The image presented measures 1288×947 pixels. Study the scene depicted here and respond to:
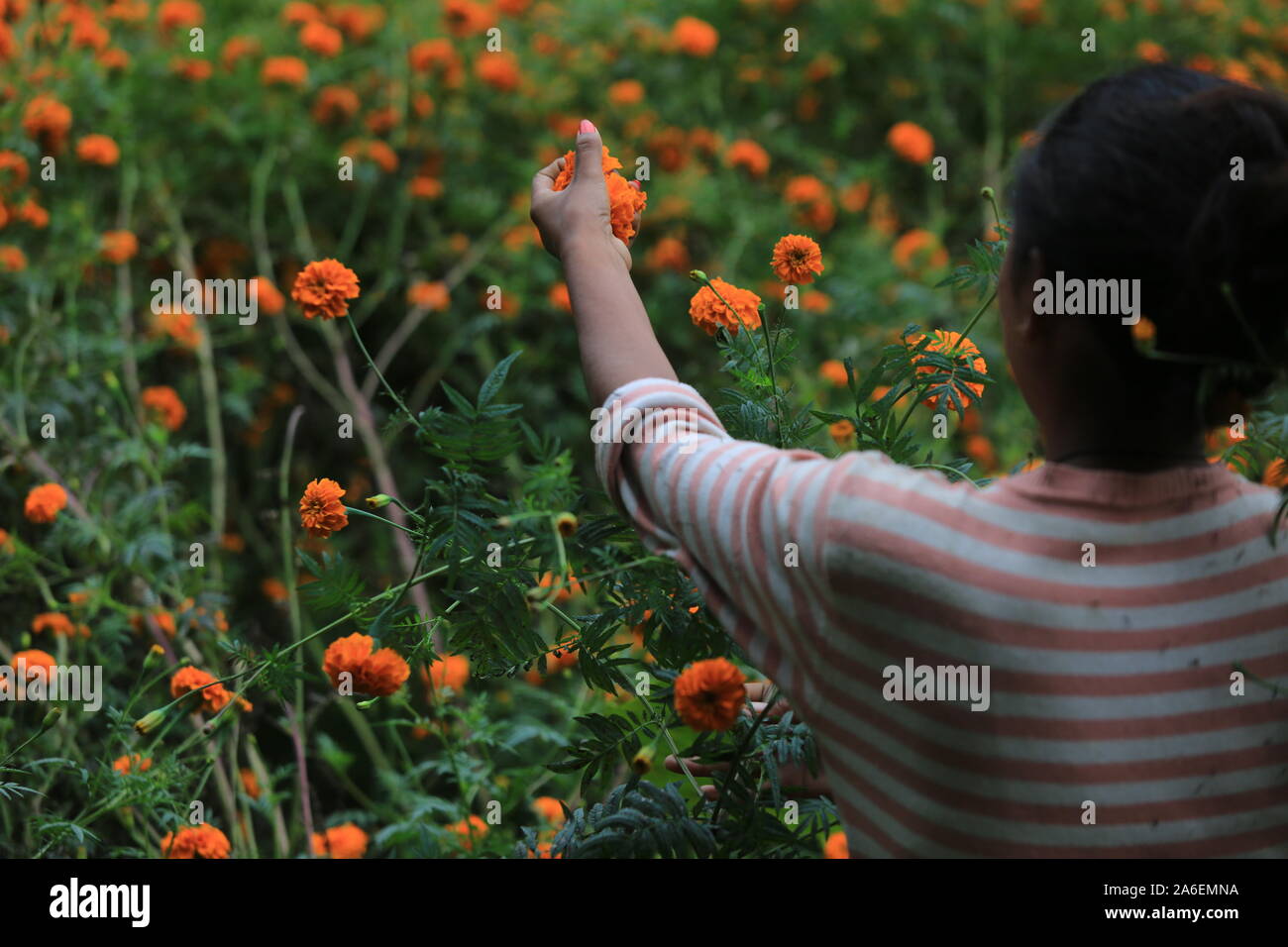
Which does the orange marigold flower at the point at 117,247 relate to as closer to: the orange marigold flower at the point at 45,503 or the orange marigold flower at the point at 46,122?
the orange marigold flower at the point at 46,122

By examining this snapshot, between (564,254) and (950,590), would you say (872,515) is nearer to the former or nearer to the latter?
(950,590)

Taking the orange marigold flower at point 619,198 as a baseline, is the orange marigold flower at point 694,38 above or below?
above

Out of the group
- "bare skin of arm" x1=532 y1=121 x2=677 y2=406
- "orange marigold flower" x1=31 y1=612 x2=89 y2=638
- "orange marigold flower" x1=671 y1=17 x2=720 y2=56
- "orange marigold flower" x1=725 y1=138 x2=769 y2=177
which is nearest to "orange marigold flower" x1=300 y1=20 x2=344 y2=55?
"orange marigold flower" x1=671 y1=17 x2=720 y2=56

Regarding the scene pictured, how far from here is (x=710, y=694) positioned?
33.0 inches

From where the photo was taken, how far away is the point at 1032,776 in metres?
0.66

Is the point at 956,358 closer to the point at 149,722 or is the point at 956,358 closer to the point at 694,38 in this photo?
the point at 149,722

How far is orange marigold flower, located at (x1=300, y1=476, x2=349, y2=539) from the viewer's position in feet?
3.79

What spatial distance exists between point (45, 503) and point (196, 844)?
669 millimetres

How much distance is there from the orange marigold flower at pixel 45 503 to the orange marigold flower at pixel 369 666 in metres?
0.84

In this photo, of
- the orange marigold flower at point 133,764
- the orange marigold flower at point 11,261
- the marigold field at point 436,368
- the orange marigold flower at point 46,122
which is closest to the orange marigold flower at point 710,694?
the marigold field at point 436,368

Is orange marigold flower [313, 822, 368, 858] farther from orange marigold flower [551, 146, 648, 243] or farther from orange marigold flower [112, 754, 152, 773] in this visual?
orange marigold flower [551, 146, 648, 243]

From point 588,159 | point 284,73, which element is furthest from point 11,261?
point 588,159

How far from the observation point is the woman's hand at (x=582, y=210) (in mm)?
869
